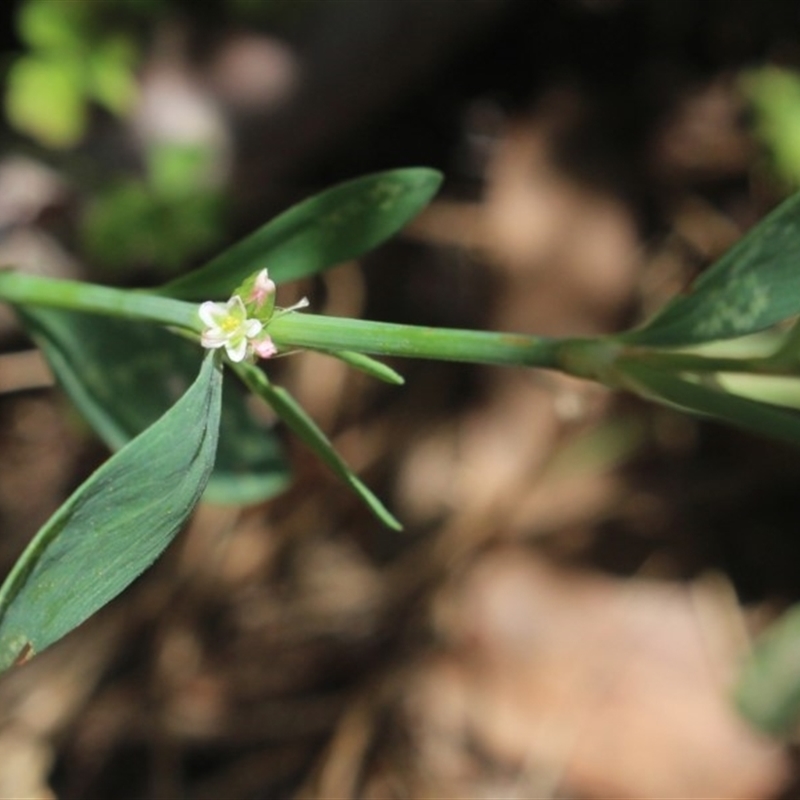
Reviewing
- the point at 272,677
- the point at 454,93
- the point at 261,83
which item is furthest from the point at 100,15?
the point at 272,677

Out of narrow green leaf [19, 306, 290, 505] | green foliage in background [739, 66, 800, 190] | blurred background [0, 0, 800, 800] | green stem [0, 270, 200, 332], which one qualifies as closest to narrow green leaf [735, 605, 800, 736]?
blurred background [0, 0, 800, 800]

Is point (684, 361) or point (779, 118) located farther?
point (779, 118)

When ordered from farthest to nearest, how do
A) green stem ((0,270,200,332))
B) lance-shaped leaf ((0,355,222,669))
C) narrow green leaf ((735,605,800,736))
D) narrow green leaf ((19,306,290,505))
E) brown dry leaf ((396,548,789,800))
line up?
1. brown dry leaf ((396,548,789,800))
2. narrow green leaf ((735,605,800,736))
3. narrow green leaf ((19,306,290,505))
4. green stem ((0,270,200,332))
5. lance-shaped leaf ((0,355,222,669))

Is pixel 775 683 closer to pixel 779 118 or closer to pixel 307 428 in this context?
pixel 779 118

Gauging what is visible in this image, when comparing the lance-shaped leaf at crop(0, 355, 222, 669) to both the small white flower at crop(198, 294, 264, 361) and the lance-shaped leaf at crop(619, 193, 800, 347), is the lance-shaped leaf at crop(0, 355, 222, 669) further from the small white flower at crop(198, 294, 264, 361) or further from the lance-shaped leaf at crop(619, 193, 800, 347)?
the lance-shaped leaf at crop(619, 193, 800, 347)

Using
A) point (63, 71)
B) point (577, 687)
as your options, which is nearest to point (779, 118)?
point (577, 687)

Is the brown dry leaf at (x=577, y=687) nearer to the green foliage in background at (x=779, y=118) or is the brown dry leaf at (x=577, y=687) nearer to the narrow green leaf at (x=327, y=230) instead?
the green foliage in background at (x=779, y=118)

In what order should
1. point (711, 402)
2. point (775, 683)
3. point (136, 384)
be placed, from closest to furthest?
point (711, 402)
point (136, 384)
point (775, 683)
